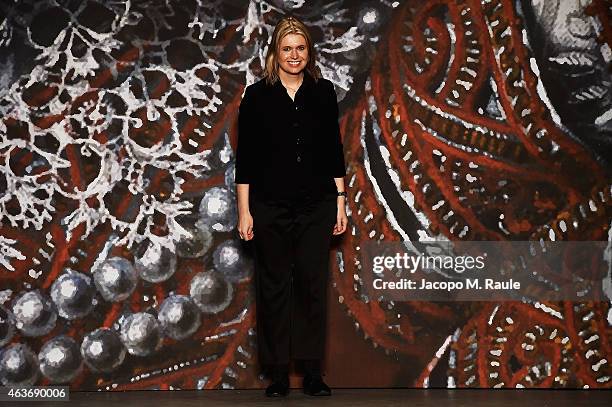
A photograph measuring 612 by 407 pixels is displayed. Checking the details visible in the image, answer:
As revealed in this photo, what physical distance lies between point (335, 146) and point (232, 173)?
49cm

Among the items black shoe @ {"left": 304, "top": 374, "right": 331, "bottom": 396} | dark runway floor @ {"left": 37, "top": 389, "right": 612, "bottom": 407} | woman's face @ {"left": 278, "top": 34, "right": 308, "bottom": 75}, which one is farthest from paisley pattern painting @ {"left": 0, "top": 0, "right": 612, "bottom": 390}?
woman's face @ {"left": 278, "top": 34, "right": 308, "bottom": 75}

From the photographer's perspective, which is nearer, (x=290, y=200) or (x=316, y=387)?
(x=290, y=200)

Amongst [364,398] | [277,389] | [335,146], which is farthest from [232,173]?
[364,398]

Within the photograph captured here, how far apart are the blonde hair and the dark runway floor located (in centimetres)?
124

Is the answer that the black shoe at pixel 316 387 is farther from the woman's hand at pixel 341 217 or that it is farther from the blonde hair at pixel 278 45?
the blonde hair at pixel 278 45

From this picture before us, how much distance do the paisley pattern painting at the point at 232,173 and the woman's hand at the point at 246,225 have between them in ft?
0.97

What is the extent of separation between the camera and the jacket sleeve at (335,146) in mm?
3668

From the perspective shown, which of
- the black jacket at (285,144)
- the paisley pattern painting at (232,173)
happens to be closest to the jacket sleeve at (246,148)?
the black jacket at (285,144)

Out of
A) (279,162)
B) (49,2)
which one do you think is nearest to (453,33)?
(279,162)

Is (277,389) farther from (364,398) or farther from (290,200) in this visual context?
(290,200)

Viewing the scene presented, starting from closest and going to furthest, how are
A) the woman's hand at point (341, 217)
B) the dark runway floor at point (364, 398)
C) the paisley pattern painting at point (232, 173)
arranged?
the dark runway floor at point (364, 398)
the woman's hand at point (341, 217)
the paisley pattern painting at point (232, 173)

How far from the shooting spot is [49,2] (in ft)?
12.9

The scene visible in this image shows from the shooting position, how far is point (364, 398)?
12.0 feet

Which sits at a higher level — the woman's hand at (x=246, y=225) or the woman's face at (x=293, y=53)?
the woman's face at (x=293, y=53)
